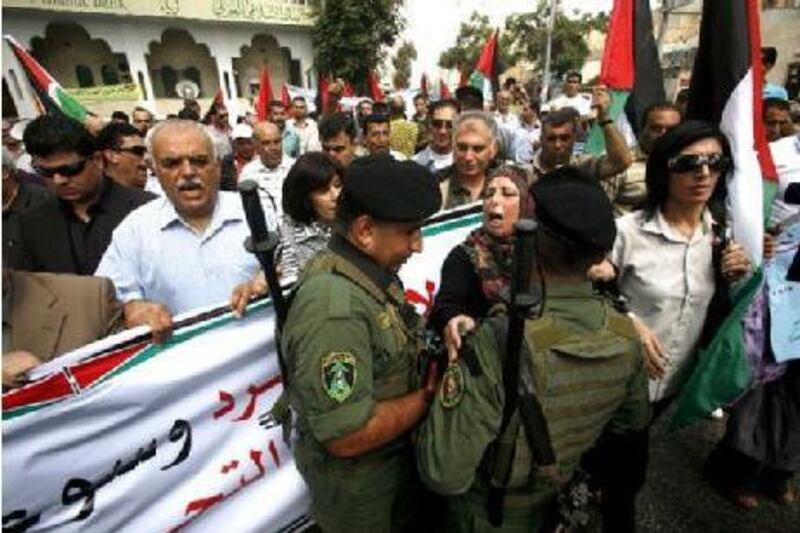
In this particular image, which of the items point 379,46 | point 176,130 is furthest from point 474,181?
point 379,46

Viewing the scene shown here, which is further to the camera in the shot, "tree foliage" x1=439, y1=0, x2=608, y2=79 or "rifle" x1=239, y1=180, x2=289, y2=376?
"tree foliage" x1=439, y1=0, x2=608, y2=79

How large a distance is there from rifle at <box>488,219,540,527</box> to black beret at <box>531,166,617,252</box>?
113 mm

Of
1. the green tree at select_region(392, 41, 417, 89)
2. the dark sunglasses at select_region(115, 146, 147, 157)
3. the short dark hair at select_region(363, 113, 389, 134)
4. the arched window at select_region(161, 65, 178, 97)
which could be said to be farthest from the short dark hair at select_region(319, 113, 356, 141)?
the green tree at select_region(392, 41, 417, 89)

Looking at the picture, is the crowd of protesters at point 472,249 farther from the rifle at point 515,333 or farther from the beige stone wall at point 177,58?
the beige stone wall at point 177,58

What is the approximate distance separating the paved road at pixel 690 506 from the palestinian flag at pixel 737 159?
0.70m

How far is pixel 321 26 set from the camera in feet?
116

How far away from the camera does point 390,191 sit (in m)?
1.54

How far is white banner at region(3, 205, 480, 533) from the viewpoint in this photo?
5.77ft

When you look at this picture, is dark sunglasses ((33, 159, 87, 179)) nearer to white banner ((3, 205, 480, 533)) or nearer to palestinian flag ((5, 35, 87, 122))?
white banner ((3, 205, 480, 533))

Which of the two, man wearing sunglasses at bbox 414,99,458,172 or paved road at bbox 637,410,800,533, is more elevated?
man wearing sunglasses at bbox 414,99,458,172

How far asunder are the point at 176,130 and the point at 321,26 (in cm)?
3590

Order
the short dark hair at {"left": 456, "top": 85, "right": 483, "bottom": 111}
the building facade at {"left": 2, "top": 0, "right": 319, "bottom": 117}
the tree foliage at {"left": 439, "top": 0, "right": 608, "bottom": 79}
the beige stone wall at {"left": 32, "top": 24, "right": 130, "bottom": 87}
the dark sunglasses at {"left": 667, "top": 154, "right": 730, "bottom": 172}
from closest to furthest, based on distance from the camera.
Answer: the dark sunglasses at {"left": 667, "top": 154, "right": 730, "bottom": 172} → the short dark hair at {"left": 456, "top": 85, "right": 483, "bottom": 111} → the building facade at {"left": 2, "top": 0, "right": 319, "bottom": 117} → the beige stone wall at {"left": 32, "top": 24, "right": 130, "bottom": 87} → the tree foliage at {"left": 439, "top": 0, "right": 608, "bottom": 79}

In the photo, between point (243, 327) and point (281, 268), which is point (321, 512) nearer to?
point (243, 327)

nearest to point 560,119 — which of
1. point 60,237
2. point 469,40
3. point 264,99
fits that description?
point 60,237
